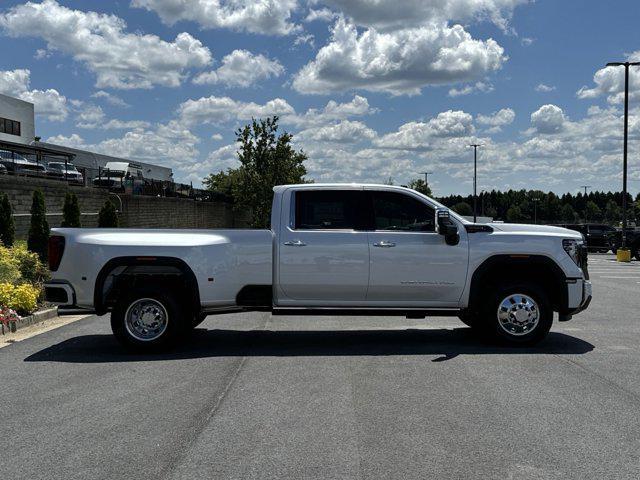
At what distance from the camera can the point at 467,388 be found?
6.25 metres

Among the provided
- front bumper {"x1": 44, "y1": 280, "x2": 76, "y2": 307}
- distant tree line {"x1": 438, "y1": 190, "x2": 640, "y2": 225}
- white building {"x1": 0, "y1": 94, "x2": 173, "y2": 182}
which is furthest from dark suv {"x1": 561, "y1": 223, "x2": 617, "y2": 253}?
distant tree line {"x1": 438, "y1": 190, "x2": 640, "y2": 225}

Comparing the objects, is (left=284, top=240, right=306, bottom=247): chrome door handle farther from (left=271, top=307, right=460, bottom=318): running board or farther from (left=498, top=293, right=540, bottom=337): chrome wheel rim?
(left=498, top=293, right=540, bottom=337): chrome wheel rim

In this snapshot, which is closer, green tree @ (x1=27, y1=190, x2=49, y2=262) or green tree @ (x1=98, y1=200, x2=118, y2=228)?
green tree @ (x1=27, y1=190, x2=49, y2=262)

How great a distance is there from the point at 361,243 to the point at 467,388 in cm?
250

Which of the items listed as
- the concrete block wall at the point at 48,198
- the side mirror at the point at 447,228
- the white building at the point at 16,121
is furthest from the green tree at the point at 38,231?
the white building at the point at 16,121

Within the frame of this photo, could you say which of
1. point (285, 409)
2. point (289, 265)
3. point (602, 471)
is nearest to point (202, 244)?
point (289, 265)

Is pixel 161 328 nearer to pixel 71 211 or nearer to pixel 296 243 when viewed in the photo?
pixel 296 243

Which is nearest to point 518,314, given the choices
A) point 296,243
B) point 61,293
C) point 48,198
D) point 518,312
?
point 518,312

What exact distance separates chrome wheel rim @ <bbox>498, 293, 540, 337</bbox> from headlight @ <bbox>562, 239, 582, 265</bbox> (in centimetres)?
76

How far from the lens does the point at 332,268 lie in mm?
8125

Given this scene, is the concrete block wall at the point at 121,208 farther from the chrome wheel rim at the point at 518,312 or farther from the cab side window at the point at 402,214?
the chrome wheel rim at the point at 518,312

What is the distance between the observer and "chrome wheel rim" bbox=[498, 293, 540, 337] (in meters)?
8.29

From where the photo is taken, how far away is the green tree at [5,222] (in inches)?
697

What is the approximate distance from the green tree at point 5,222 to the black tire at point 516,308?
14245 millimetres
